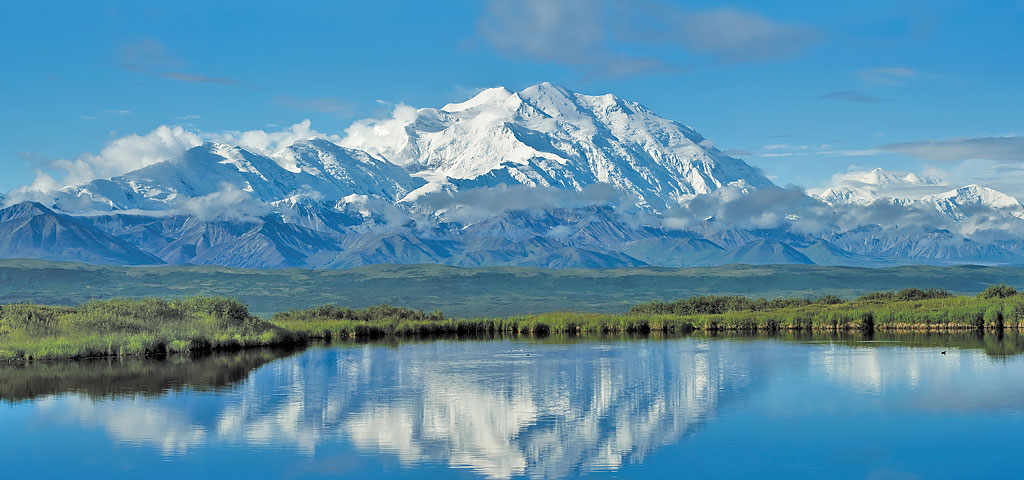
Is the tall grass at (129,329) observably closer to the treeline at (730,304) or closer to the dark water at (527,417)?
the dark water at (527,417)

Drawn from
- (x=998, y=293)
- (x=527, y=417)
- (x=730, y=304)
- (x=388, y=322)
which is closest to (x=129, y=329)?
(x=388, y=322)

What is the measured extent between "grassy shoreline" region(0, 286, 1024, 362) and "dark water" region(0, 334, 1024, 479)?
22.8ft

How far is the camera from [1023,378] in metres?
52.9

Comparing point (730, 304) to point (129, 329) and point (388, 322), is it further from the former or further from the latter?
point (129, 329)

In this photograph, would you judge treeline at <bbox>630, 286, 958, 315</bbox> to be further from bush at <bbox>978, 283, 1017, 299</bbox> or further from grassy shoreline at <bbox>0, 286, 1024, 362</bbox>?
bush at <bbox>978, 283, 1017, 299</bbox>

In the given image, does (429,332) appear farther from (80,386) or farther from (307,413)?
(307,413)

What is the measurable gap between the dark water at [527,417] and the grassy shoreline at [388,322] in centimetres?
696

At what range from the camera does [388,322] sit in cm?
10819

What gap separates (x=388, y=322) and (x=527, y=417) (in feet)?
216

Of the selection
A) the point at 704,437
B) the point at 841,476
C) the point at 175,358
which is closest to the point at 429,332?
the point at 175,358

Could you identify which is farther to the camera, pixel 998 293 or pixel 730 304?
pixel 730 304

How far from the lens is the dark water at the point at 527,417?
34125 mm

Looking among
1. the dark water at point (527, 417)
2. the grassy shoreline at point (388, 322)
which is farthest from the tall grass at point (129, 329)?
the dark water at point (527, 417)

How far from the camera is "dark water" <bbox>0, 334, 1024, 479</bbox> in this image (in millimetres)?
34125
